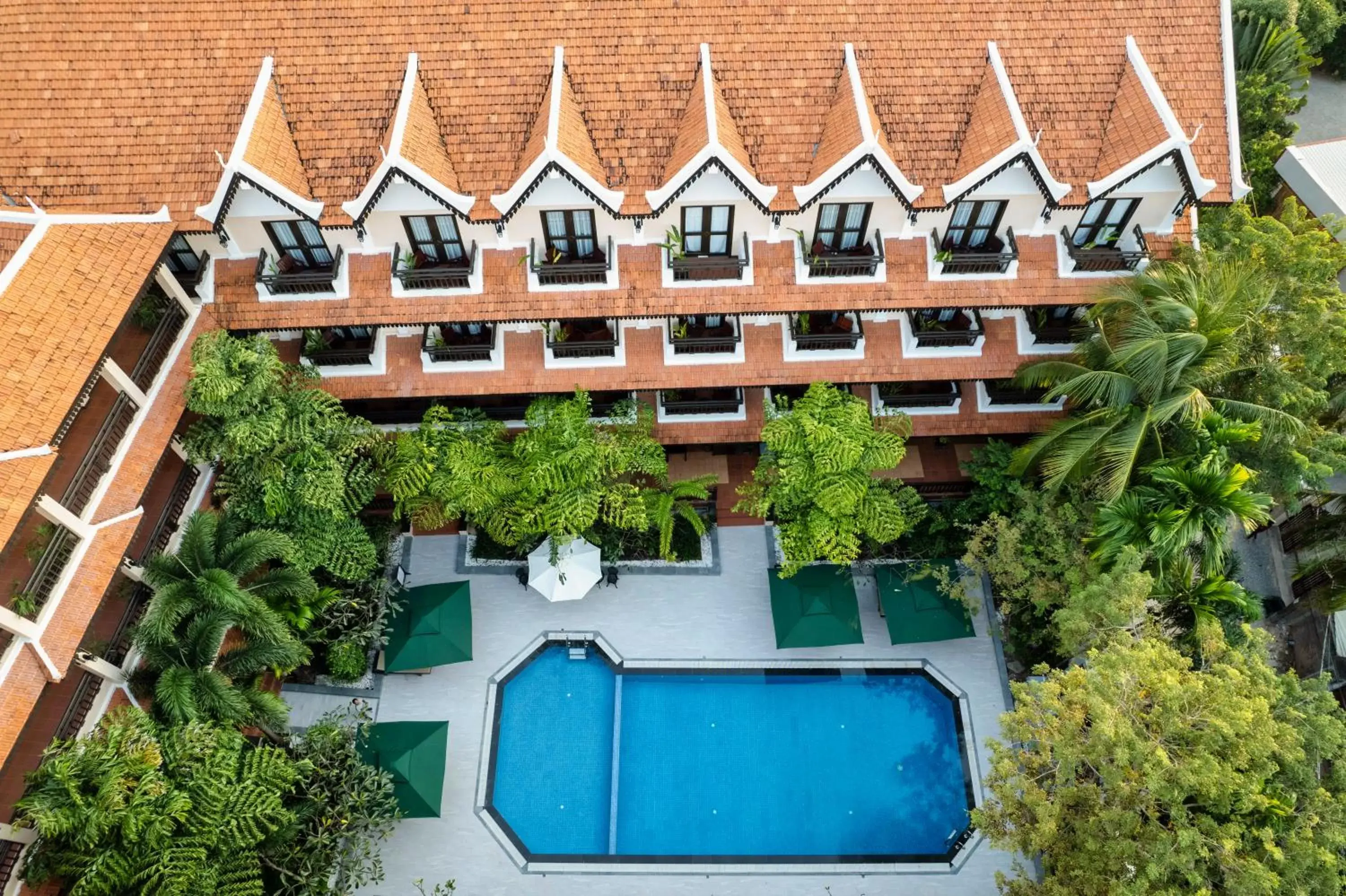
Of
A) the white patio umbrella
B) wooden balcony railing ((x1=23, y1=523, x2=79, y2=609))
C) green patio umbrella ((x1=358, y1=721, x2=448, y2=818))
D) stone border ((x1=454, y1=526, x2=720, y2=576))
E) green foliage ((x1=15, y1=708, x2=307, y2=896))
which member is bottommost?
green foliage ((x1=15, y1=708, x2=307, y2=896))

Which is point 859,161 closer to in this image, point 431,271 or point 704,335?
→ point 704,335

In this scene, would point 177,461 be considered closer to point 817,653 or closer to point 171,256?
point 171,256

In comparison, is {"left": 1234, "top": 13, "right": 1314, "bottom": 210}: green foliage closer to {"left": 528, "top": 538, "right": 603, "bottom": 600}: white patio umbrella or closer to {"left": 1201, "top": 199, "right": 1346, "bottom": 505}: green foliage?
{"left": 1201, "top": 199, "right": 1346, "bottom": 505}: green foliage

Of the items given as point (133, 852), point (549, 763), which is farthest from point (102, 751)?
point (549, 763)

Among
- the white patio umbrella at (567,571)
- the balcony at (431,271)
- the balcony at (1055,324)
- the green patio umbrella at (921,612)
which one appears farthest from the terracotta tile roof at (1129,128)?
the white patio umbrella at (567,571)

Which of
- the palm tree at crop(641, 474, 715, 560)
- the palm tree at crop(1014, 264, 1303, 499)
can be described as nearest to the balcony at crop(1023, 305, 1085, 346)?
the palm tree at crop(1014, 264, 1303, 499)

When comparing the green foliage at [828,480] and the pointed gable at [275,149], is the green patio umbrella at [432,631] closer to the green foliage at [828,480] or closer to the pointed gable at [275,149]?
the green foliage at [828,480]
